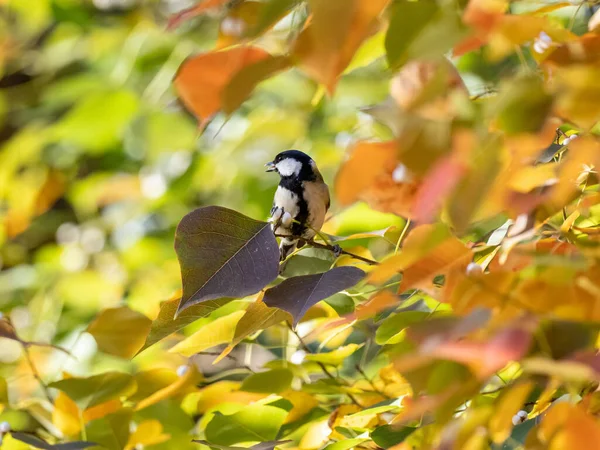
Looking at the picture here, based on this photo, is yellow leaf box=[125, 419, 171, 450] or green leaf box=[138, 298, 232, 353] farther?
yellow leaf box=[125, 419, 171, 450]

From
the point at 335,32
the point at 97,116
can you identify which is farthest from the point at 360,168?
the point at 97,116

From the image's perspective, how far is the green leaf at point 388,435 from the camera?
0.70m

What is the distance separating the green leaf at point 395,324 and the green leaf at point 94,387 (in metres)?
0.33

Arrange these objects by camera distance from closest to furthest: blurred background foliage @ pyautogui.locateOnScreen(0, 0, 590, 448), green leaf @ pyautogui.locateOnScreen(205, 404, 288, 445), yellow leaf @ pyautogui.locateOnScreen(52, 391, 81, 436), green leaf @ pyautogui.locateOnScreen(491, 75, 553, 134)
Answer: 1. green leaf @ pyautogui.locateOnScreen(491, 75, 553, 134)
2. green leaf @ pyautogui.locateOnScreen(205, 404, 288, 445)
3. yellow leaf @ pyautogui.locateOnScreen(52, 391, 81, 436)
4. blurred background foliage @ pyautogui.locateOnScreen(0, 0, 590, 448)

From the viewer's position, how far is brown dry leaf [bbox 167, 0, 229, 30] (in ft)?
1.90

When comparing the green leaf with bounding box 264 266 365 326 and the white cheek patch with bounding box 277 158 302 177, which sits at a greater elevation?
the green leaf with bounding box 264 266 365 326

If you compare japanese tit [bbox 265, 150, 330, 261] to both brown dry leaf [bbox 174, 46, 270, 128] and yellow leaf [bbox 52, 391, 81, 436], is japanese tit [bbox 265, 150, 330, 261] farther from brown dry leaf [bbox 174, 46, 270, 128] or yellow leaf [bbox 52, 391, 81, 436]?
brown dry leaf [bbox 174, 46, 270, 128]

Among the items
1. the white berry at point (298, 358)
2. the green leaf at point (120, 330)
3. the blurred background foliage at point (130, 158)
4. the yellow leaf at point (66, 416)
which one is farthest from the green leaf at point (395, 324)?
the blurred background foliage at point (130, 158)

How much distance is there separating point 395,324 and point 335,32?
39cm

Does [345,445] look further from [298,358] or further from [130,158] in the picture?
[130,158]

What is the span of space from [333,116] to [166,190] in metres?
0.50

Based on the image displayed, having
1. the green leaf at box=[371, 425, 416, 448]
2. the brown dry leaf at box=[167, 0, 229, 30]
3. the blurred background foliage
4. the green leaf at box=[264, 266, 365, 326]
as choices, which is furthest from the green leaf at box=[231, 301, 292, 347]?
the blurred background foliage

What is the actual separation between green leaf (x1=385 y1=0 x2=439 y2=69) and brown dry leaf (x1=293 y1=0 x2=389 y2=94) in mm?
32

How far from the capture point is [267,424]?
0.80 meters
